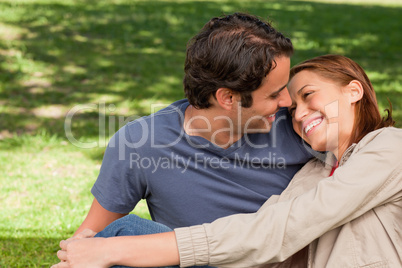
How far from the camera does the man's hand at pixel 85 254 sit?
2146mm

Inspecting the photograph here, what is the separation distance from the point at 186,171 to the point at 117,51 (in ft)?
22.3

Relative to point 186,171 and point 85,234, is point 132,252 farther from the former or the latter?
point 186,171

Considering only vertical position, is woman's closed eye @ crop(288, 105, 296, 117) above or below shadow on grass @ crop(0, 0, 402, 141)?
above

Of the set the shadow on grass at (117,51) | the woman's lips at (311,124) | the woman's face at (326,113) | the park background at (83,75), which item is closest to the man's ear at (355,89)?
the woman's face at (326,113)

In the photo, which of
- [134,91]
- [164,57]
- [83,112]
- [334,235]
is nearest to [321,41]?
[164,57]

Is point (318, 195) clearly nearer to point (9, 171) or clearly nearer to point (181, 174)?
point (181, 174)

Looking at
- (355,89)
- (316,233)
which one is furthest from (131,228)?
(355,89)

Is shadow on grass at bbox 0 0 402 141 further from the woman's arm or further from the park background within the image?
the woman's arm

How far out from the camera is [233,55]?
8.17 ft

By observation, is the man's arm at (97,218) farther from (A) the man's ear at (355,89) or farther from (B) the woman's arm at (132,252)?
(A) the man's ear at (355,89)

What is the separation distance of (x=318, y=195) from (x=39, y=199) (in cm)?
305

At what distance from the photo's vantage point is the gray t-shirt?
256 cm

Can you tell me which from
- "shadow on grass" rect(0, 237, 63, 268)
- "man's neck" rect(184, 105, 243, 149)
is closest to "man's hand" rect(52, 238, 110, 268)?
"man's neck" rect(184, 105, 243, 149)

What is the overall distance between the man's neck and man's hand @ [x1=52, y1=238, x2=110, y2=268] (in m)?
0.76
